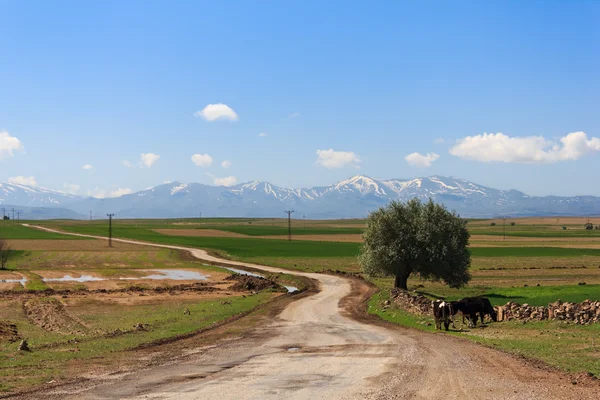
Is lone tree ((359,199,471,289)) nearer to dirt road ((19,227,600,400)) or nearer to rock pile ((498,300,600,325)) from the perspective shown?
rock pile ((498,300,600,325))

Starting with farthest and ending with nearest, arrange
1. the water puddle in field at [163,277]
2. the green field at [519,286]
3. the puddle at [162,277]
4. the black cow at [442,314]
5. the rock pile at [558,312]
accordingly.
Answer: the water puddle in field at [163,277]
the puddle at [162,277]
the black cow at [442,314]
the rock pile at [558,312]
the green field at [519,286]

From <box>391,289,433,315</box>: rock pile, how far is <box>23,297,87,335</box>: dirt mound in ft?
84.3

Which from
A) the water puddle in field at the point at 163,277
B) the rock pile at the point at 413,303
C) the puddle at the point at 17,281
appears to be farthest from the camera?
the water puddle in field at the point at 163,277

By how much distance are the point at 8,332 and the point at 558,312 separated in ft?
121

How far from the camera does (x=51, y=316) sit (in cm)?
4981

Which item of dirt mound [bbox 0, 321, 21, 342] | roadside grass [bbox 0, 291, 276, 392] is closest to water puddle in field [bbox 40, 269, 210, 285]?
roadside grass [bbox 0, 291, 276, 392]

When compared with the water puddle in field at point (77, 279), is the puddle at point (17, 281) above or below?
above

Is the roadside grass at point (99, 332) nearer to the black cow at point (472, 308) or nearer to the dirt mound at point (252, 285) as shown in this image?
the dirt mound at point (252, 285)

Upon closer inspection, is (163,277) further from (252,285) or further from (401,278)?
(401,278)

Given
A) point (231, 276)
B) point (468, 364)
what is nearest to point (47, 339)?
point (468, 364)

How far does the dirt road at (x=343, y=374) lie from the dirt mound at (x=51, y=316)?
15.8m

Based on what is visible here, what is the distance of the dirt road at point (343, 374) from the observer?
2095 cm

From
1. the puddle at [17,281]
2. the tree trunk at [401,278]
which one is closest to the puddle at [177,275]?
the puddle at [17,281]

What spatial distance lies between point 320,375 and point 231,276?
215ft
